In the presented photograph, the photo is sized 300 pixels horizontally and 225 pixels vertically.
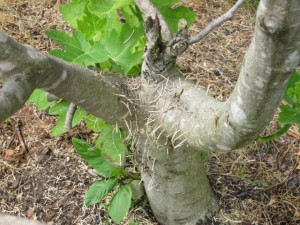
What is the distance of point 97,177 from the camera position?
6.57 ft

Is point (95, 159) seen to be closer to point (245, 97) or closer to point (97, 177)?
point (97, 177)

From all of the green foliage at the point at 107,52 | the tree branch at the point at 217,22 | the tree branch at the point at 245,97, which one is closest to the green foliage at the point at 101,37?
the green foliage at the point at 107,52

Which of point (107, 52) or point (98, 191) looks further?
point (98, 191)

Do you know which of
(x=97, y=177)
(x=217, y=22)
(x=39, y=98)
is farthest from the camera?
(x=97, y=177)

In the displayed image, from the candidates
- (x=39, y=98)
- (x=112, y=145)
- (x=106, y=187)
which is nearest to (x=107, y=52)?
(x=39, y=98)

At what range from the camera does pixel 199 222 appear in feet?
6.13

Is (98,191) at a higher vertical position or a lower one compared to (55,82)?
lower

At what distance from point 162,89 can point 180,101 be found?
9cm

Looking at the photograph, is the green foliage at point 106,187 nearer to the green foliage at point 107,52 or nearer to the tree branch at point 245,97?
the green foliage at point 107,52

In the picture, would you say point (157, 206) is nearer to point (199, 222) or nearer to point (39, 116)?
point (199, 222)

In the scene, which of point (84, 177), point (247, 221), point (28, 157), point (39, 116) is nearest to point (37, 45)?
point (39, 116)

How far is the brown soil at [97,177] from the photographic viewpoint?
1.91 metres

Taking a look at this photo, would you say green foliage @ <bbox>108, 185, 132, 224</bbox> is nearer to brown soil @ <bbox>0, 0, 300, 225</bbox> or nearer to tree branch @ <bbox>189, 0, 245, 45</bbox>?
brown soil @ <bbox>0, 0, 300, 225</bbox>

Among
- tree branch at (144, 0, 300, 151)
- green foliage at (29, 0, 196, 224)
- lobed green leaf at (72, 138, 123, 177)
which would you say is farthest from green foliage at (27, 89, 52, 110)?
tree branch at (144, 0, 300, 151)
